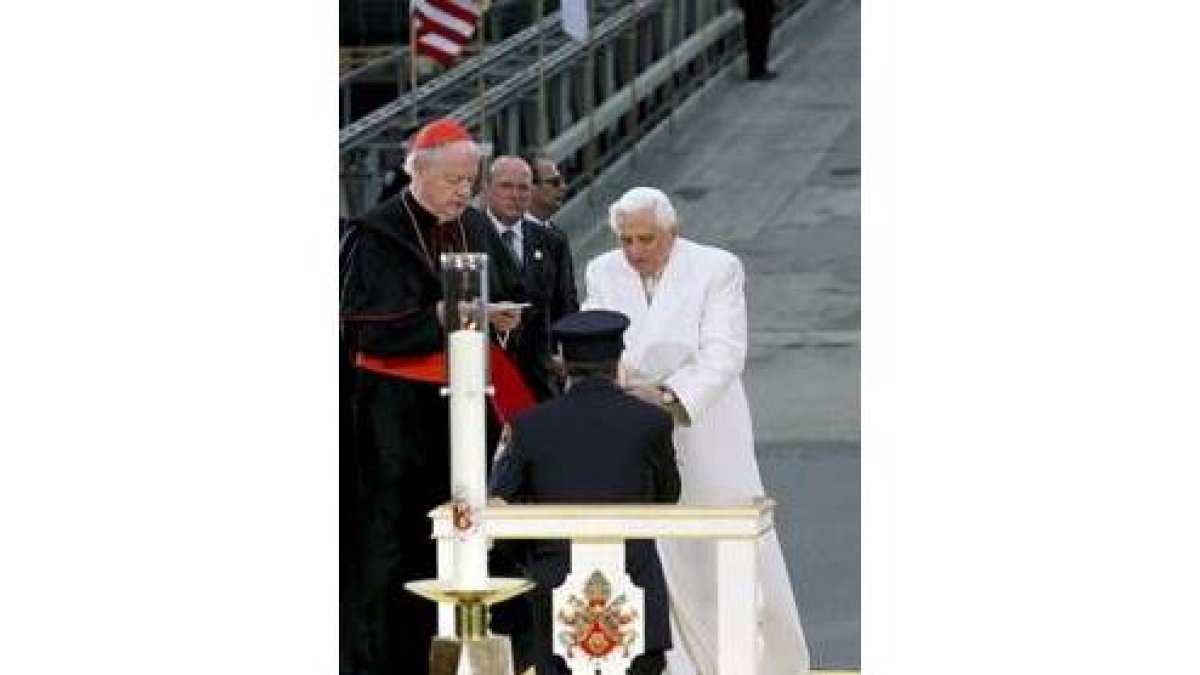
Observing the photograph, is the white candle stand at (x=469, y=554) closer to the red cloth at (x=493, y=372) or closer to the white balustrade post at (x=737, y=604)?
the white balustrade post at (x=737, y=604)

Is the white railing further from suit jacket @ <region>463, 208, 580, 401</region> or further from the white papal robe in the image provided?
suit jacket @ <region>463, 208, 580, 401</region>

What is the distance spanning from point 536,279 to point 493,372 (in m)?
0.31

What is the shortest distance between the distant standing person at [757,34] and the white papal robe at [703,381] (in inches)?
17.3

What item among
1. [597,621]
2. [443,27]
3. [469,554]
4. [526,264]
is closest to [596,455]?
[597,621]

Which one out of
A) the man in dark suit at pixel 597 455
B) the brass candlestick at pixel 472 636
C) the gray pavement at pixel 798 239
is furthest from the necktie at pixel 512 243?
the brass candlestick at pixel 472 636

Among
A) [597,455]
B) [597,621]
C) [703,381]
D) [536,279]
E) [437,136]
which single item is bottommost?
[597,621]

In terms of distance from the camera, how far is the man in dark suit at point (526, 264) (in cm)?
864

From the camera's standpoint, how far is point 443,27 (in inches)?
347

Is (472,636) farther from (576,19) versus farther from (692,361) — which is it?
(576,19)

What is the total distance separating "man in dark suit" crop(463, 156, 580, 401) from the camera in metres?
8.64

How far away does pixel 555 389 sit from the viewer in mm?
8617

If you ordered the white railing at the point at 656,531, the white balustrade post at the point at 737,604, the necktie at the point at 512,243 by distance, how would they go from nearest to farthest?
the white railing at the point at 656,531
the white balustrade post at the point at 737,604
the necktie at the point at 512,243

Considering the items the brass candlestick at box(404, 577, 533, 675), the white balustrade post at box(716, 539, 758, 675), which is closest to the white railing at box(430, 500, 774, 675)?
the white balustrade post at box(716, 539, 758, 675)
